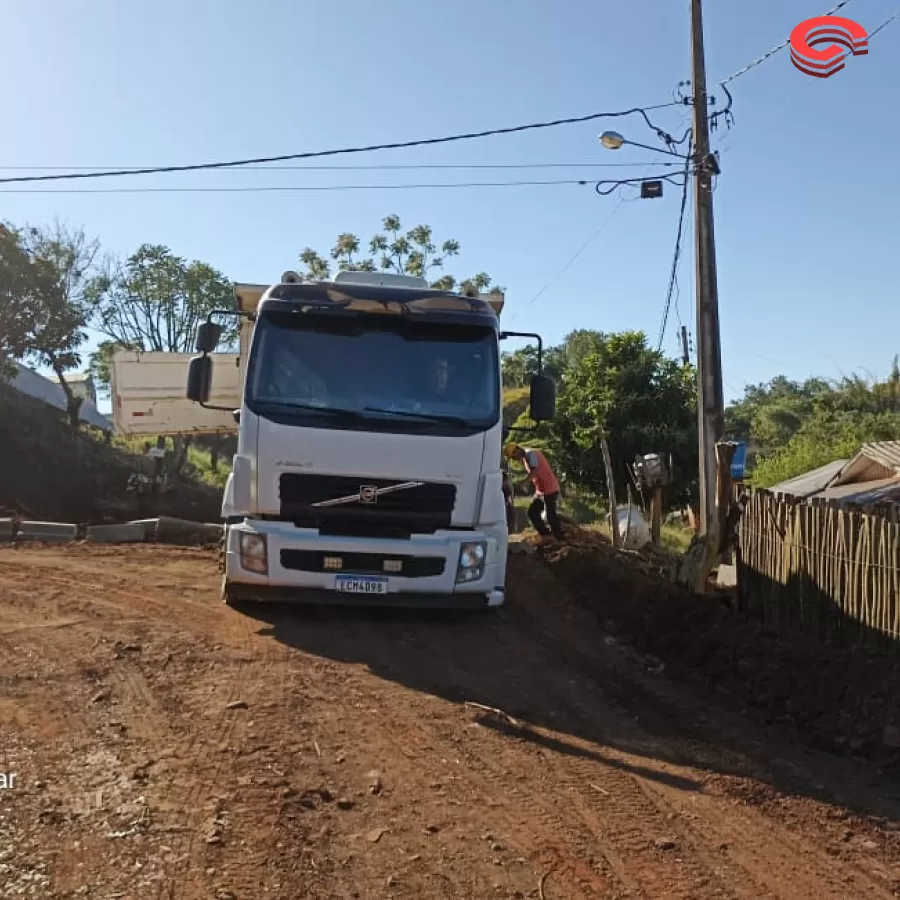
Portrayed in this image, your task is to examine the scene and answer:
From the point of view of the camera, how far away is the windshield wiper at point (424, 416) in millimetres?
7469

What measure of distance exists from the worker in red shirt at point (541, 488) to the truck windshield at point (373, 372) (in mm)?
4152

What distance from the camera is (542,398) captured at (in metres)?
8.30

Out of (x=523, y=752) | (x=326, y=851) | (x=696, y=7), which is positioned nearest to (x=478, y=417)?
(x=523, y=752)

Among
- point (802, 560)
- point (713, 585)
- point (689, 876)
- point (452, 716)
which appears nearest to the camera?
point (689, 876)

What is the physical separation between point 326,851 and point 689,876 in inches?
57.3

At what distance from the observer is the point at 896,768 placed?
4926 mm

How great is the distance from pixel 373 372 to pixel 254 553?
1.76 m

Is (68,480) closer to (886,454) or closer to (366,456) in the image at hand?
(366,456)

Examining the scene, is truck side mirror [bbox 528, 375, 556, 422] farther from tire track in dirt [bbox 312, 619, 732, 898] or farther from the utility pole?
the utility pole

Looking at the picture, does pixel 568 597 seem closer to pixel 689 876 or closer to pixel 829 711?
pixel 829 711

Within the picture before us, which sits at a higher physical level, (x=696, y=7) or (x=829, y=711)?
(x=696, y=7)

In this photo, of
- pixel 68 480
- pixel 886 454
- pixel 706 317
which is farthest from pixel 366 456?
pixel 886 454

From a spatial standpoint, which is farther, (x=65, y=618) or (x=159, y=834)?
(x=65, y=618)

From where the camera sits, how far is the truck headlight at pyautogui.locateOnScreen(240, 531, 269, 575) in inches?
289
